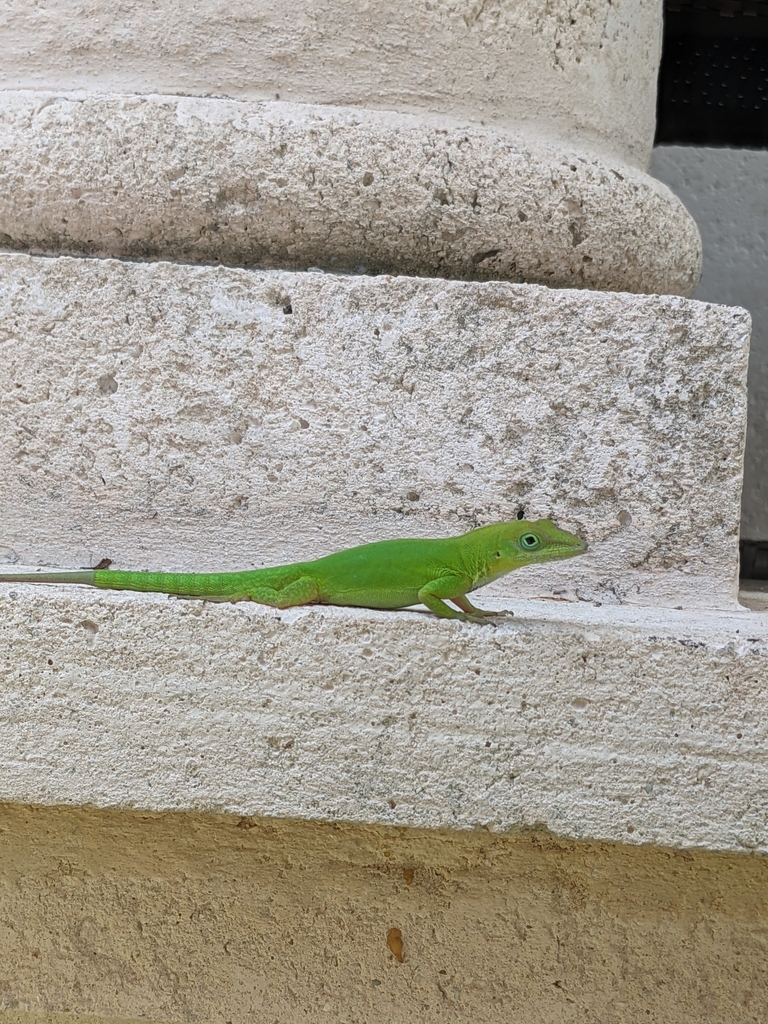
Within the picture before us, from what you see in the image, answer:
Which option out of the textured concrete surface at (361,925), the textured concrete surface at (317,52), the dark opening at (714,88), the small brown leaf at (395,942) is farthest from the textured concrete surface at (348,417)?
the dark opening at (714,88)

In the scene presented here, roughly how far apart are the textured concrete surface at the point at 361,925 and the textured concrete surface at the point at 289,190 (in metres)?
1.34

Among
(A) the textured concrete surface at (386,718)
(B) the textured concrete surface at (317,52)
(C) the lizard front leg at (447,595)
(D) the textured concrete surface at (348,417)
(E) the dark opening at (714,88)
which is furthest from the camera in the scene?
(E) the dark opening at (714,88)

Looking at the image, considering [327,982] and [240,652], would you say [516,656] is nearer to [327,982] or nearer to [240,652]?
[240,652]

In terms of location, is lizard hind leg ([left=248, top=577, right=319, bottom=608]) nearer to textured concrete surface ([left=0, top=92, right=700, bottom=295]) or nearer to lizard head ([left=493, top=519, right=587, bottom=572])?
lizard head ([left=493, top=519, right=587, bottom=572])

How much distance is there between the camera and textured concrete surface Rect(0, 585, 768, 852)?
2021 millimetres

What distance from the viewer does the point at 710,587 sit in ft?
8.03

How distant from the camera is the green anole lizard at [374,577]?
7.16 feet

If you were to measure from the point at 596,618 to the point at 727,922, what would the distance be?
710mm

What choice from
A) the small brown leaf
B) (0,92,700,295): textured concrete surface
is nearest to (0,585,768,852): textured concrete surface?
the small brown leaf

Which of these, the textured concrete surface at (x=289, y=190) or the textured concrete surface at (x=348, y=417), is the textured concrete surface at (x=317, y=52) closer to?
the textured concrete surface at (x=289, y=190)

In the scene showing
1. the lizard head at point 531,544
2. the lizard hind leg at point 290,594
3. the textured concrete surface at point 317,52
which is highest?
the textured concrete surface at point 317,52

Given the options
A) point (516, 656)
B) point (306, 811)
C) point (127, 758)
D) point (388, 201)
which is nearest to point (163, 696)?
point (127, 758)

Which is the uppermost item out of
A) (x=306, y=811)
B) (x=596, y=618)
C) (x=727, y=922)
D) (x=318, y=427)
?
(x=318, y=427)

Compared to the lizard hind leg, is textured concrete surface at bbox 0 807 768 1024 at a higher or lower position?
lower
